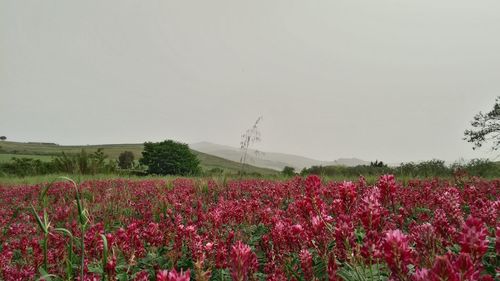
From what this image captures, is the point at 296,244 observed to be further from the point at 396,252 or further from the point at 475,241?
the point at 475,241

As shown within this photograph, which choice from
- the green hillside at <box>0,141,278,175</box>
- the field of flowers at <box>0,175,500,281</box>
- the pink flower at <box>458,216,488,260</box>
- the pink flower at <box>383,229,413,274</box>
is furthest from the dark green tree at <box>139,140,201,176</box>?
the pink flower at <box>458,216,488,260</box>

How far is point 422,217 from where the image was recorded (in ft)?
15.5

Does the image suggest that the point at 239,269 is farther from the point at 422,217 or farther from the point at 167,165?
the point at 167,165

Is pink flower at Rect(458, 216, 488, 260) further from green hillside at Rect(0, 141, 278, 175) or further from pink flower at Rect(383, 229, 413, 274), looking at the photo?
green hillside at Rect(0, 141, 278, 175)

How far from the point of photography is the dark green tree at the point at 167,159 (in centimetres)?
4094

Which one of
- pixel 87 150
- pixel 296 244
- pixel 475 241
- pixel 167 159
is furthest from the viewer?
pixel 87 150

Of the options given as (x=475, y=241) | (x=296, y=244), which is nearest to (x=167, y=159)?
(x=296, y=244)

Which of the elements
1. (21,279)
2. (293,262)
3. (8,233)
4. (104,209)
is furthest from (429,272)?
(104,209)

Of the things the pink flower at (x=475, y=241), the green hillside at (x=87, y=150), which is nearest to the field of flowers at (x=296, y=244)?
the pink flower at (x=475, y=241)

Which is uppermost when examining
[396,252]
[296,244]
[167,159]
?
[167,159]

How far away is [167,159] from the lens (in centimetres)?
4112

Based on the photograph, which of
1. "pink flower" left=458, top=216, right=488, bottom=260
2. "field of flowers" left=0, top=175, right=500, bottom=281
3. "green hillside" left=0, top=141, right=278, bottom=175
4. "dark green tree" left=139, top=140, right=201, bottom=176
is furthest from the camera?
"green hillside" left=0, top=141, right=278, bottom=175

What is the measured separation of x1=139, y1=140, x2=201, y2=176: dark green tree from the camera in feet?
134

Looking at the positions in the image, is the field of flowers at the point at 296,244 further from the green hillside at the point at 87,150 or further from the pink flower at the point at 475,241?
the green hillside at the point at 87,150
